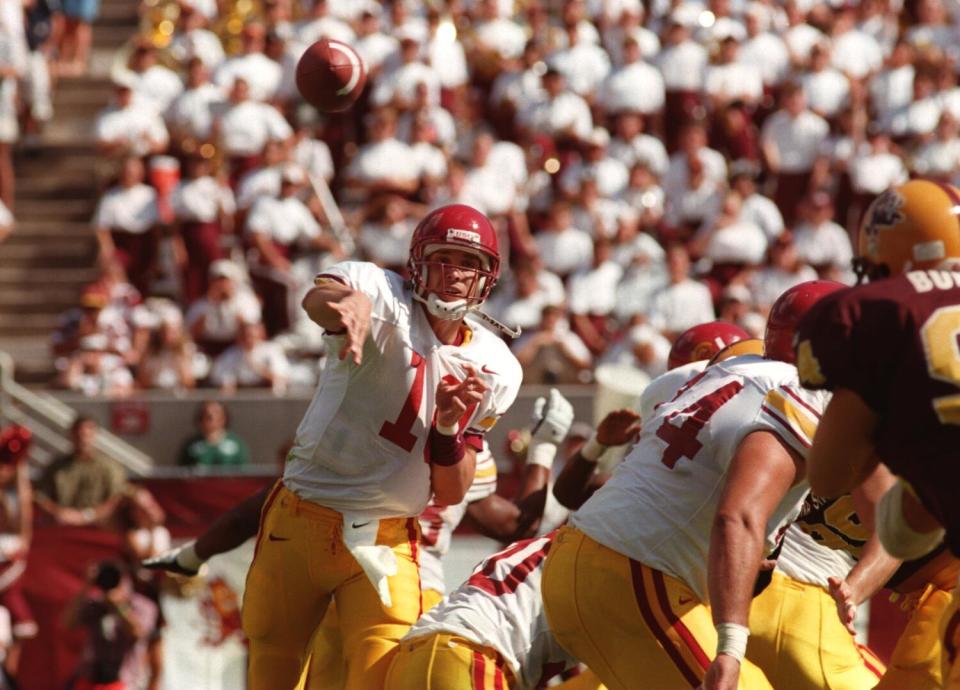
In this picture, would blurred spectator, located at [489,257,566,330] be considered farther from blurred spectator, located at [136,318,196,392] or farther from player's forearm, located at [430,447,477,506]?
player's forearm, located at [430,447,477,506]

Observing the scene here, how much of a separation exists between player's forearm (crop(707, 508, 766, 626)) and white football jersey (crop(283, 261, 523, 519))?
113cm

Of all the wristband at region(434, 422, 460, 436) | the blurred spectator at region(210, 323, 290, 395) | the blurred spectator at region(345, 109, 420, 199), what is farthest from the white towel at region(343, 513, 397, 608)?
the blurred spectator at region(345, 109, 420, 199)

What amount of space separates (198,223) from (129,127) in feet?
3.90

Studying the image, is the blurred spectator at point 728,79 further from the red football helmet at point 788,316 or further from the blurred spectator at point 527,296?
the red football helmet at point 788,316

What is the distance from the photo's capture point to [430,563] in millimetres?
6711

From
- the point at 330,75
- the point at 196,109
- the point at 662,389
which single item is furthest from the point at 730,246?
the point at 662,389

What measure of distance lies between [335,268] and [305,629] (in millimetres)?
1135

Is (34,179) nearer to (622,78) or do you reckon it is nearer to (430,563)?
(622,78)

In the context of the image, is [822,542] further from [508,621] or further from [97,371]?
[97,371]

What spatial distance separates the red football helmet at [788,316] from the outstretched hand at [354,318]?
3.50ft

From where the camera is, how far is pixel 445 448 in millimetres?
5285

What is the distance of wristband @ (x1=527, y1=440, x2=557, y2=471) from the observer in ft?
21.5

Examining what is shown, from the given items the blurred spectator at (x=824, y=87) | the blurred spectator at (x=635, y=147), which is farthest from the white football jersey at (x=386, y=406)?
the blurred spectator at (x=824, y=87)

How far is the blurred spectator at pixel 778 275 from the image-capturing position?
12586mm
